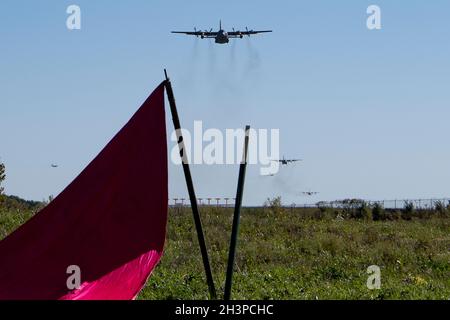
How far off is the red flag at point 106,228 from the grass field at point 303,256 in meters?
2.18

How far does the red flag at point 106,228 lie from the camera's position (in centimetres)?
1052

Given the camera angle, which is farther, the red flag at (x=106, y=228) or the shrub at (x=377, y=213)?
the shrub at (x=377, y=213)

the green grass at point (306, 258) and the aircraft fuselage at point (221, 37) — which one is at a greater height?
the aircraft fuselage at point (221, 37)

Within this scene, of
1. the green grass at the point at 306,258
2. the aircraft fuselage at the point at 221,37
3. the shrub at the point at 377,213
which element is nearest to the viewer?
the green grass at the point at 306,258

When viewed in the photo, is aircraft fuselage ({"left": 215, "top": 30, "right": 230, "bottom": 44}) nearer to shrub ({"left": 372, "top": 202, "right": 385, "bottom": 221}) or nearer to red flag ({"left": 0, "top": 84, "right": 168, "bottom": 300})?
shrub ({"left": 372, "top": 202, "right": 385, "bottom": 221})

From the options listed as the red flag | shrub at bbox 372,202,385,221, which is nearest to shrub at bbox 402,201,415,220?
shrub at bbox 372,202,385,221

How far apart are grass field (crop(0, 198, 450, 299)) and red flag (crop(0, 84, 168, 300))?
2181 millimetres

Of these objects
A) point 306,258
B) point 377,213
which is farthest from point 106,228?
point 377,213

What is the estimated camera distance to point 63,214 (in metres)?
11.2

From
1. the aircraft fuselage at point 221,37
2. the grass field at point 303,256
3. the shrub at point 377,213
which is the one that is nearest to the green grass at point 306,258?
the grass field at point 303,256

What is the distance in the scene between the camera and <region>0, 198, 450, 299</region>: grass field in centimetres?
1381

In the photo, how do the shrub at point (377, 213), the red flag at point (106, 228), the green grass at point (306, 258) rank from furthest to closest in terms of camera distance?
the shrub at point (377, 213) < the green grass at point (306, 258) < the red flag at point (106, 228)

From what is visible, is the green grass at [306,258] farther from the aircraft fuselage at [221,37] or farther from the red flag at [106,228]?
the aircraft fuselage at [221,37]
